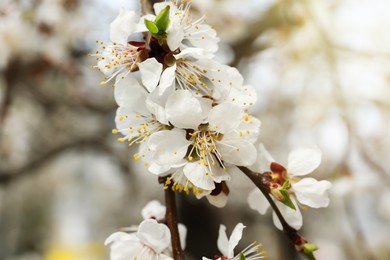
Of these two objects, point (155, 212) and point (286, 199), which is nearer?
point (286, 199)

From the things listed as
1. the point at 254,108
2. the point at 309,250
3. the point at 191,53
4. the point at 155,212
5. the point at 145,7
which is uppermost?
the point at 254,108

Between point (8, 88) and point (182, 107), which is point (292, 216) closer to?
point (182, 107)

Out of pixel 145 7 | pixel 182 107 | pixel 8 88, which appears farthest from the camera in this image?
pixel 8 88

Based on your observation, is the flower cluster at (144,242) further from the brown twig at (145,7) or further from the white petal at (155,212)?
the brown twig at (145,7)

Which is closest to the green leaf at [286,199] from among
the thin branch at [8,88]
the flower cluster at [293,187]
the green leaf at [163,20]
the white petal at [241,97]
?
the flower cluster at [293,187]

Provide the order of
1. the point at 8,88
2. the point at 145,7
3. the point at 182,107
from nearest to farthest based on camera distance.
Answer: the point at 182,107 → the point at 145,7 → the point at 8,88

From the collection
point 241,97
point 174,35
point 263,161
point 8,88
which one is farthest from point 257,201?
point 8,88

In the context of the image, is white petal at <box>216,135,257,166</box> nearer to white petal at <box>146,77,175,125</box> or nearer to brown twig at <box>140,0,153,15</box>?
white petal at <box>146,77,175,125</box>
